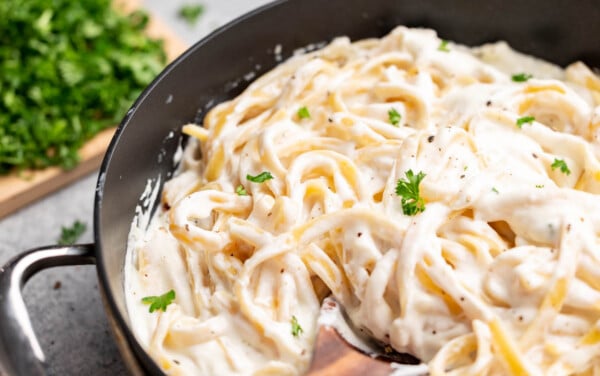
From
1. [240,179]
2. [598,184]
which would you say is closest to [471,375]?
[598,184]

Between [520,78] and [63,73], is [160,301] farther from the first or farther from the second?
[63,73]

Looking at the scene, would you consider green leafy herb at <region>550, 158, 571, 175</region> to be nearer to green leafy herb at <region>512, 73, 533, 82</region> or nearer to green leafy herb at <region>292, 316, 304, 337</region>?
green leafy herb at <region>512, 73, 533, 82</region>

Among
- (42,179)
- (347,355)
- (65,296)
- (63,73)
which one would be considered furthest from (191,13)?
(347,355)

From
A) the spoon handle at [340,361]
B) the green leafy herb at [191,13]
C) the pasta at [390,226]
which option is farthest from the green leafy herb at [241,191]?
the green leafy herb at [191,13]

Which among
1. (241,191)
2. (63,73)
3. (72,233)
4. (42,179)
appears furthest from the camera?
(63,73)

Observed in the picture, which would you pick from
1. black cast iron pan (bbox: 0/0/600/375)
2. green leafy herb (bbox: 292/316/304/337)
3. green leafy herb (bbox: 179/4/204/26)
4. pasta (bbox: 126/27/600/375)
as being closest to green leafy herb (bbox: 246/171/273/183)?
pasta (bbox: 126/27/600/375)

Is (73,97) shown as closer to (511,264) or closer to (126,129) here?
(126,129)

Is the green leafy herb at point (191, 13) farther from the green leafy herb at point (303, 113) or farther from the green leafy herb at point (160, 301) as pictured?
the green leafy herb at point (160, 301)
